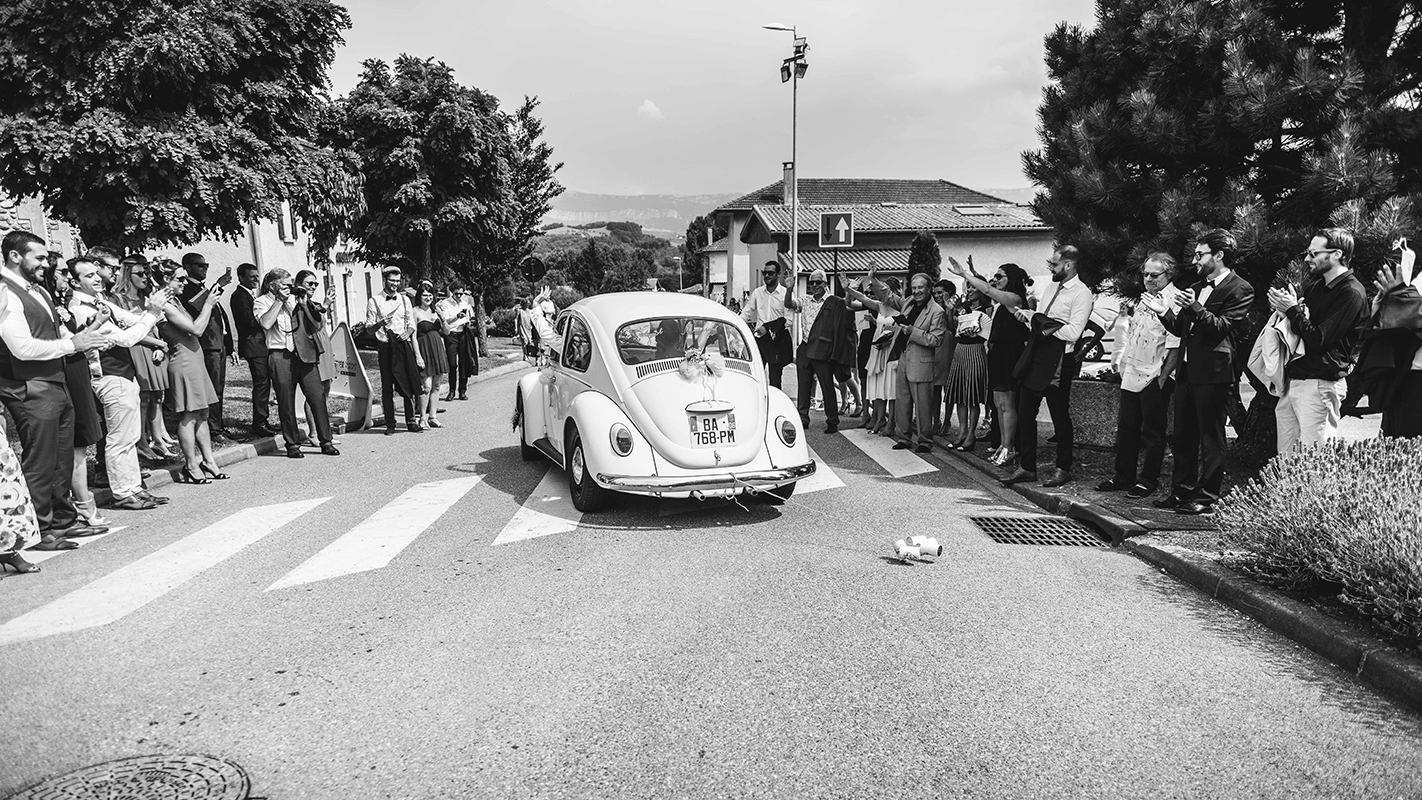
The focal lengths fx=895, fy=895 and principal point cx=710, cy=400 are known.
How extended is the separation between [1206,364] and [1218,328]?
0.27 m

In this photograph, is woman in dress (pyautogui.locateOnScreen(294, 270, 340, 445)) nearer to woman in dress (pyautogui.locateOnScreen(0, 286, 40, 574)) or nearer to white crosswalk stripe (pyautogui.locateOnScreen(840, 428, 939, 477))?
woman in dress (pyautogui.locateOnScreen(0, 286, 40, 574))

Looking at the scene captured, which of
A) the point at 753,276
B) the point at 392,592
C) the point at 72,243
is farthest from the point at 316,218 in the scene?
the point at 753,276

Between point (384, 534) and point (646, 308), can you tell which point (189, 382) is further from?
point (646, 308)

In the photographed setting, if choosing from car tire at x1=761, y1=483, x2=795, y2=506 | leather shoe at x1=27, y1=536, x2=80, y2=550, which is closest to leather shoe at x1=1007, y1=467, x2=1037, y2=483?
car tire at x1=761, y1=483, x2=795, y2=506

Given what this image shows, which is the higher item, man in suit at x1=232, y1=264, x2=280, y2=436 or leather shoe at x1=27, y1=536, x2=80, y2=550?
man in suit at x1=232, y1=264, x2=280, y2=436

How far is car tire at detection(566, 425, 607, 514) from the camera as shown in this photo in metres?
7.16

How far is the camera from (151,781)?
3.12 meters

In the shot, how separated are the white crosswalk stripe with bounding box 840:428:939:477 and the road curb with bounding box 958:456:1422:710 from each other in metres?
2.42

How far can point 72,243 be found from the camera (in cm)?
2055

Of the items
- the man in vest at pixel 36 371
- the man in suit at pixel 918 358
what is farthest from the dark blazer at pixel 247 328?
the man in suit at pixel 918 358

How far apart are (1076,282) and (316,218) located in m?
10.2

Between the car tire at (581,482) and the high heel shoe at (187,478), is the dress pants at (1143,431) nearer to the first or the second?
the car tire at (581,482)

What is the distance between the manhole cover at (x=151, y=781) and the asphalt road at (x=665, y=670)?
0.26 ft

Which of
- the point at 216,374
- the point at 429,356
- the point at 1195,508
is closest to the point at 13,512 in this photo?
the point at 216,374
